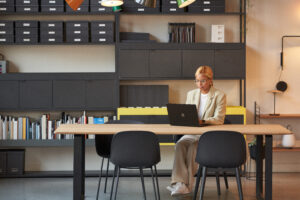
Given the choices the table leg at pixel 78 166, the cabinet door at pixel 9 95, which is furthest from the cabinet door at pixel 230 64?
the cabinet door at pixel 9 95

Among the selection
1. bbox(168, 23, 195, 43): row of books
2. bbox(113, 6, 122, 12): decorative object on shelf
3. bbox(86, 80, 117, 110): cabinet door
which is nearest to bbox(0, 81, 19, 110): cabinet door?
bbox(86, 80, 117, 110): cabinet door

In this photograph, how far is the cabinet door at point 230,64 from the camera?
6418 mm

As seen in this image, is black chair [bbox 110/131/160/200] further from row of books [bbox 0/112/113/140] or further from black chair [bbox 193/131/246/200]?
row of books [bbox 0/112/113/140]

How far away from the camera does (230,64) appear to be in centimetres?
643

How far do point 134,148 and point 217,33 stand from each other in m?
2.79

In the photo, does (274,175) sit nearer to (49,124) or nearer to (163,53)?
(163,53)

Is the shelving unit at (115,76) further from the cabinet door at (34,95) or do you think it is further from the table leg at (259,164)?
the table leg at (259,164)

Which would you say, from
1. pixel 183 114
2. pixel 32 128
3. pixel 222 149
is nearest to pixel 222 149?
pixel 222 149

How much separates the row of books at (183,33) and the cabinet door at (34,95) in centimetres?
189

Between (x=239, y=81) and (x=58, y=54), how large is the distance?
274cm

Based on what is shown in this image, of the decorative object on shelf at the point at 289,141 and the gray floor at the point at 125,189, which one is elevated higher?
the decorative object on shelf at the point at 289,141

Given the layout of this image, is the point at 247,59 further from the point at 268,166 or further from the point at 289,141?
the point at 268,166

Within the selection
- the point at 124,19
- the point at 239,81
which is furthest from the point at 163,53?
the point at 239,81

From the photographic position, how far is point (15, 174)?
6363 millimetres
